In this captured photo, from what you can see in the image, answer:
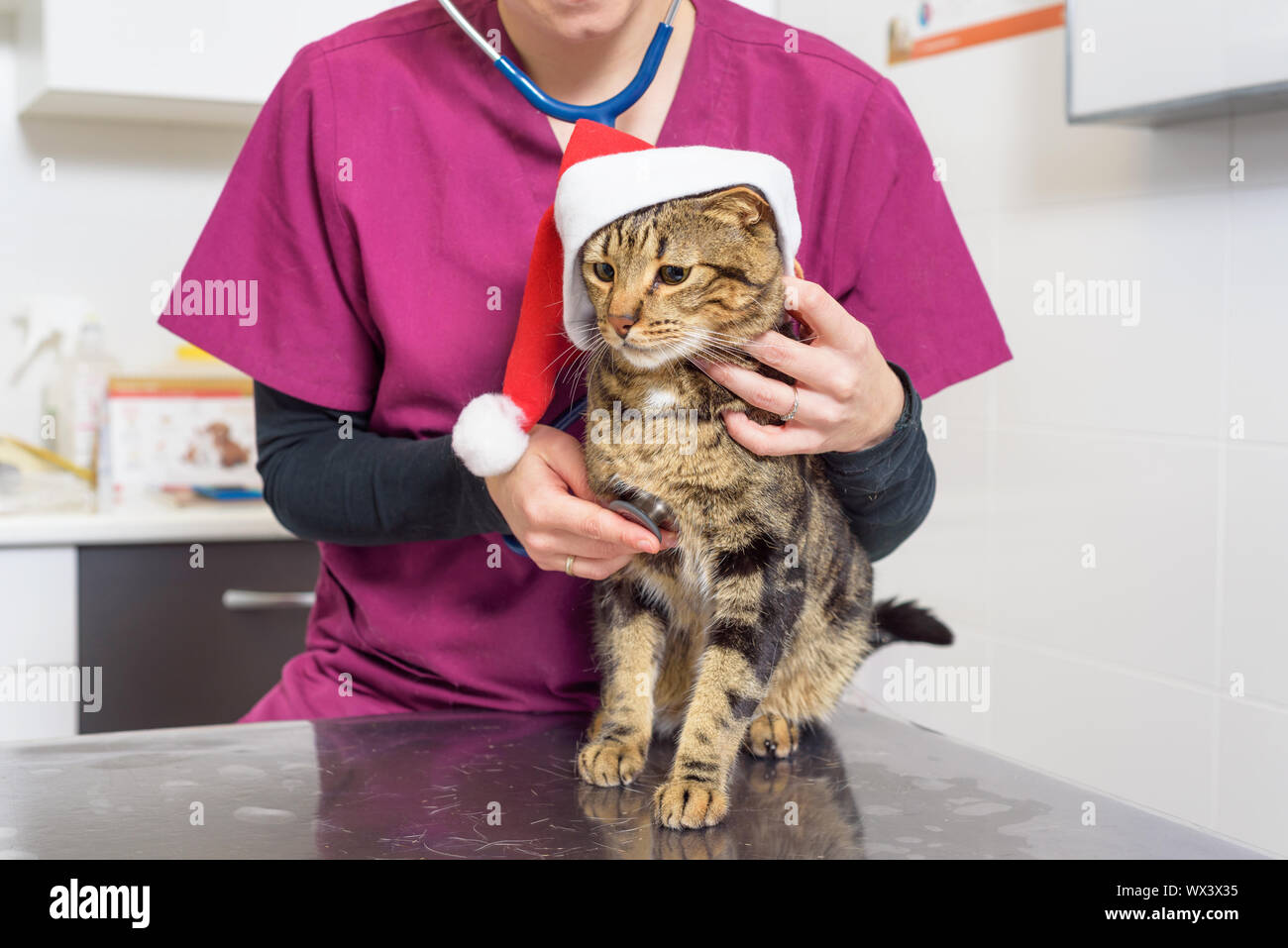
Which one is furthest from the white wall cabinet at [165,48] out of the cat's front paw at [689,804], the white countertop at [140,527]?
the cat's front paw at [689,804]

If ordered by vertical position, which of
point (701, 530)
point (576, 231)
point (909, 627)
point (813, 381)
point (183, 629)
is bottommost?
point (183, 629)

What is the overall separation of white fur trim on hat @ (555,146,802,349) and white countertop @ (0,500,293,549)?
3.99 ft

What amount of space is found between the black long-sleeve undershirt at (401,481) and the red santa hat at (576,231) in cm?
9

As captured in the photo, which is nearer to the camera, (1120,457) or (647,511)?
(647,511)

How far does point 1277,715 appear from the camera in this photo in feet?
4.88

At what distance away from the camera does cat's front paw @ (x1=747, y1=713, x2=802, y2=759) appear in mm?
1046

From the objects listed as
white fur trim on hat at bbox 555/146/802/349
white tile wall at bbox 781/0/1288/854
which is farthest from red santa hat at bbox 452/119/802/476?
white tile wall at bbox 781/0/1288/854

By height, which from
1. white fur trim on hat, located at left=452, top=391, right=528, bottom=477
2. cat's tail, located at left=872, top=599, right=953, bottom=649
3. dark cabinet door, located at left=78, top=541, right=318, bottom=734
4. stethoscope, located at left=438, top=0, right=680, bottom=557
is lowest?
dark cabinet door, located at left=78, top=541, right=318, bottom=734

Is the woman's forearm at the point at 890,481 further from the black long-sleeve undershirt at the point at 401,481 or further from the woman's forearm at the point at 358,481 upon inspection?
the woman's forearm at the point at 358,481

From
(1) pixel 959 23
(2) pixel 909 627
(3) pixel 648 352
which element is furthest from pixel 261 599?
(1) pixel 959 23

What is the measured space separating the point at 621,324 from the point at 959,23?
1.39 meters

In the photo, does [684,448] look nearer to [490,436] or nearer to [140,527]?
[490,436]

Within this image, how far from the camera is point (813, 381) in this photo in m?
0.86

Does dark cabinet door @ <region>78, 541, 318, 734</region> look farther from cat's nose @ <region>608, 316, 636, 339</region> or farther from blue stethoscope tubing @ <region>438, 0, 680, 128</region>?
cat's nose @ <region>608, 316, 636, 339</region>
